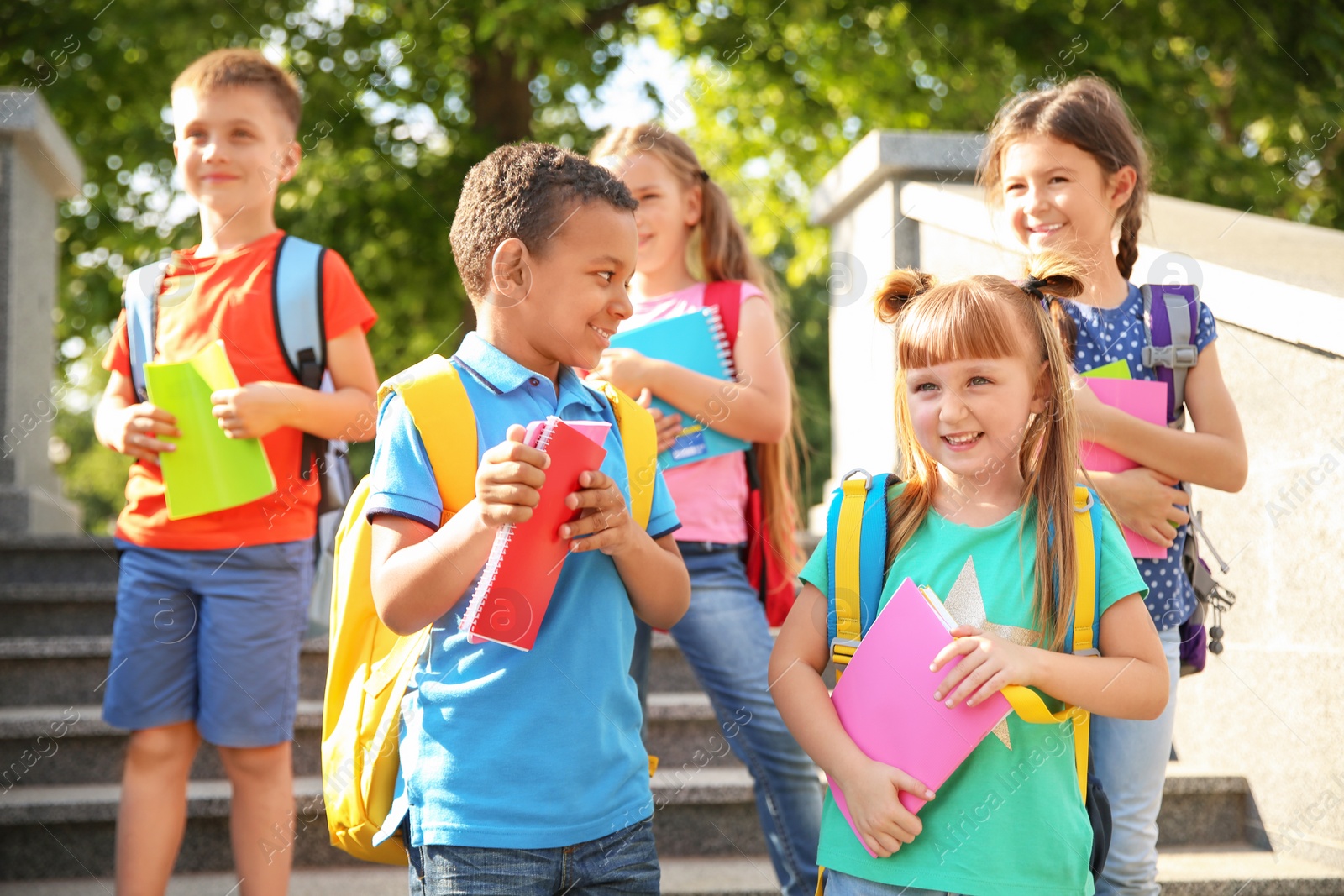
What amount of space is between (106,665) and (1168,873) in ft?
10.6

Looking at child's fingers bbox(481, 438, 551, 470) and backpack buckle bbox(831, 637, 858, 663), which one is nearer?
child's fingers bbox(481, 438, 551, 470)

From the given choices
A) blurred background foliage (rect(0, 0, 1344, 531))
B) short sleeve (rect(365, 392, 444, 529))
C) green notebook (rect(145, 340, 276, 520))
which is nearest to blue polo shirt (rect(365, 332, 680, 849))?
short sleeve (rect(365, 392, 444, 529))

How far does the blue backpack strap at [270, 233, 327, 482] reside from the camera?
107 inches

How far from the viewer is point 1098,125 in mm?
2488

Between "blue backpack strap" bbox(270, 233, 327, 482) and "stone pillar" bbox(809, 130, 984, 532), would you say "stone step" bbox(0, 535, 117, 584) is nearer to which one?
"blue backpack strap" bbox(270, 233, 327, 482)

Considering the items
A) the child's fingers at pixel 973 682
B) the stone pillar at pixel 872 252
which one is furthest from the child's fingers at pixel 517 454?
the stone pillar at pixel 872 252

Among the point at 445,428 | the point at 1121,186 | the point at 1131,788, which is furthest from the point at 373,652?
the point at 1121,186

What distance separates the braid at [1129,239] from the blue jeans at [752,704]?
110 centimetres

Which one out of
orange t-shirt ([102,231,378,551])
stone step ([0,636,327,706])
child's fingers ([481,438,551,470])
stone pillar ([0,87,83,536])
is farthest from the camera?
stone pillar ([0,87,83,536])

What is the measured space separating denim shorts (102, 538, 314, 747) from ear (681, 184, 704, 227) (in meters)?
1.24

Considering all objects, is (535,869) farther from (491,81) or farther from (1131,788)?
(491,81)

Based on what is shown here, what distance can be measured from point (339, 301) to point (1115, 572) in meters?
1.80

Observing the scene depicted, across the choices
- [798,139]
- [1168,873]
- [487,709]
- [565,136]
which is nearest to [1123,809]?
[1168,873]

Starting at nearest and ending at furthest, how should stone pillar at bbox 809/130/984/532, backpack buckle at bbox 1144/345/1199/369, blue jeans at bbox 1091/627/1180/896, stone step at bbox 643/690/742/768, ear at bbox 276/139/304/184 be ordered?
blue jeans at bbox 1091/627/1180/896 → backpack buckle at bbox 1144/345/1199/369 → ear at bbox 276/139/304/184 → stone step at bbox 643/690/742/768 → stone pillar at bbox 809/130/984/532
